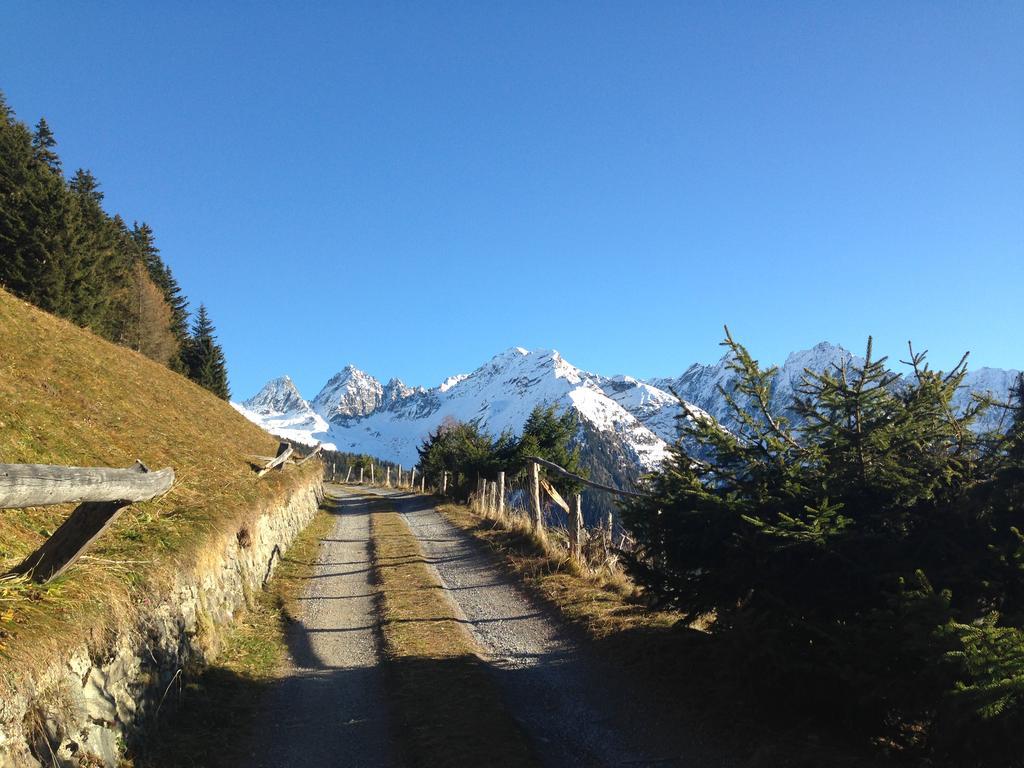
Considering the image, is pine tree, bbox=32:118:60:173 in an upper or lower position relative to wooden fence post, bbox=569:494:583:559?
upper

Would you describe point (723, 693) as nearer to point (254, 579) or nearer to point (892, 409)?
A: point (892, 409)

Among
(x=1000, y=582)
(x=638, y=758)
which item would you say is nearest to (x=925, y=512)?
(x=1000, y=582)

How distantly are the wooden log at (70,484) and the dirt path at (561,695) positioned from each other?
4626mm

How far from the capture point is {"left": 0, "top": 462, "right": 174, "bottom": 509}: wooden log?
361 cm

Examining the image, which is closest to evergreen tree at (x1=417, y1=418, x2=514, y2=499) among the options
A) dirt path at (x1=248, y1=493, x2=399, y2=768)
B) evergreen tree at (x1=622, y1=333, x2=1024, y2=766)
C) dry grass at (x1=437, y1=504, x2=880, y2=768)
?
dry grass at (x1=437, y1=504, x2=880, y2=768)

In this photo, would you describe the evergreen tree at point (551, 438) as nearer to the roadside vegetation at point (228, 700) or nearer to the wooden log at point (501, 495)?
the wooden log at point (501, 495)

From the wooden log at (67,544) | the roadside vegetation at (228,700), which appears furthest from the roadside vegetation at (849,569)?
the wooden log at (67,544)

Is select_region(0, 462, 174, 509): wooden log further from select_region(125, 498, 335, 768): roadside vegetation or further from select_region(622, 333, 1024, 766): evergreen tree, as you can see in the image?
select_region(622, 333, 1024, 766): evergreen tree

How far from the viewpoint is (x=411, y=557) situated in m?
16.2

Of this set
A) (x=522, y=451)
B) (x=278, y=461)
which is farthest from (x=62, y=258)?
(x=522, y=451)

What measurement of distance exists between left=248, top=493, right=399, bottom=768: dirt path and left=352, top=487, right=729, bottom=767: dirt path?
1.65 meters

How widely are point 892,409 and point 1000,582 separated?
174 cm

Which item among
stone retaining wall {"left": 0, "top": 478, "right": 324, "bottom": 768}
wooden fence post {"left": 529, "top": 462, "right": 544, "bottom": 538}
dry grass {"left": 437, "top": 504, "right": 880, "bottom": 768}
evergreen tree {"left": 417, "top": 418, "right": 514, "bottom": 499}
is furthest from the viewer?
evergreen tree {"left": 417, "top": 418, "right": 514, "bottom": 499}

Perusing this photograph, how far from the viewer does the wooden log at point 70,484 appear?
3.61m
